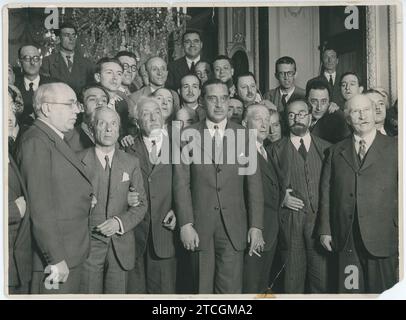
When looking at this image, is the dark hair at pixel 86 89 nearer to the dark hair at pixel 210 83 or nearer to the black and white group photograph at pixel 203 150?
the black and white group photograph at pixel 203 150

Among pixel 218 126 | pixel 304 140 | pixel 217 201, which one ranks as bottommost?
pixel 217 201

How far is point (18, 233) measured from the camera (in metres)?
5.39

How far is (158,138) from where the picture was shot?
543 centimetres

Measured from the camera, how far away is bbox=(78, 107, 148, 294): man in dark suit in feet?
17.6

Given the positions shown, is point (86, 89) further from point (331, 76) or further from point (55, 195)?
point (331, 76)

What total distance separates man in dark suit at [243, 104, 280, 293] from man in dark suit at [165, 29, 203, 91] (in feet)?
1.74

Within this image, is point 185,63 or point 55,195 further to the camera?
point 185,63

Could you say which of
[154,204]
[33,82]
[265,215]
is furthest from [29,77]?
[265,215]

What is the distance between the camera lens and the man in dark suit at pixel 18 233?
17.6 ft

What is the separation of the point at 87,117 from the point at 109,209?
26.1 inches

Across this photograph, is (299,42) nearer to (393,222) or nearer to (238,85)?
(238,85)

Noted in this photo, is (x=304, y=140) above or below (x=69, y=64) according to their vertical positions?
below

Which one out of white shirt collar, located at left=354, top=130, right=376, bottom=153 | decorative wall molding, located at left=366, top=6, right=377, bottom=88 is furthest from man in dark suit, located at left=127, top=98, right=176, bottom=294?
decorative wall molding, located at left=366, top=6, right=377, bottom=88

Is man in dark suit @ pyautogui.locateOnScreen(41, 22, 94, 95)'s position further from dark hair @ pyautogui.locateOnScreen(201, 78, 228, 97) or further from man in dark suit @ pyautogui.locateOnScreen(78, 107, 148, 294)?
dark hair @ pyautogui.locateOnScreen(201, 78, 228, 97)
